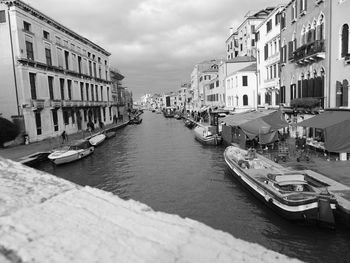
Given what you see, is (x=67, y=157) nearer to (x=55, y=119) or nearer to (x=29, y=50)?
(x=55, y=119)

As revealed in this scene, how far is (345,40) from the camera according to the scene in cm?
1703

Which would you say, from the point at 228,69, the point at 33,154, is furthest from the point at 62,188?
the point at 228,69

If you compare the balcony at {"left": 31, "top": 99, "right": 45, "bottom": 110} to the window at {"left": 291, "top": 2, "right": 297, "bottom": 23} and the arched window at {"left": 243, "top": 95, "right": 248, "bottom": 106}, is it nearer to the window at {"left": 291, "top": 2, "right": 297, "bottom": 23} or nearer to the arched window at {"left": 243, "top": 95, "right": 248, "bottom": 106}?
the window at {"left": 291, "top": 2, "right": 297, "bottom": 23}

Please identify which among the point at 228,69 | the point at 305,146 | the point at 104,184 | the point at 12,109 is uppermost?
the point at 228,69

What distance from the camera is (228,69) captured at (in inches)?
1898

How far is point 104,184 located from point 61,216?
14.2m

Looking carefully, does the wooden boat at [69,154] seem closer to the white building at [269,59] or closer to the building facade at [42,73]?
the building facade at [42,73]

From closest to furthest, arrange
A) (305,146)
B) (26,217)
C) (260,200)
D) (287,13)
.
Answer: (26,217) < (260,200) < (305,146) < (287,13)

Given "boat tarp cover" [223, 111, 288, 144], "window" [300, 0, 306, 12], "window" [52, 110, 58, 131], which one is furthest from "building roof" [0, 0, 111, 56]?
"window" [300, 0, 306, 12]

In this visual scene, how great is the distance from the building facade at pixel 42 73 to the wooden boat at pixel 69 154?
21.9 feet

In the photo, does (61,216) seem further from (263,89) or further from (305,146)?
(263,89)

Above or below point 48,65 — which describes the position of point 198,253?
below

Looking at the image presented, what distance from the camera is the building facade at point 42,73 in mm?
28234

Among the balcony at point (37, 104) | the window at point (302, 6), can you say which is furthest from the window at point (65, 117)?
the window at point (302, 6)
